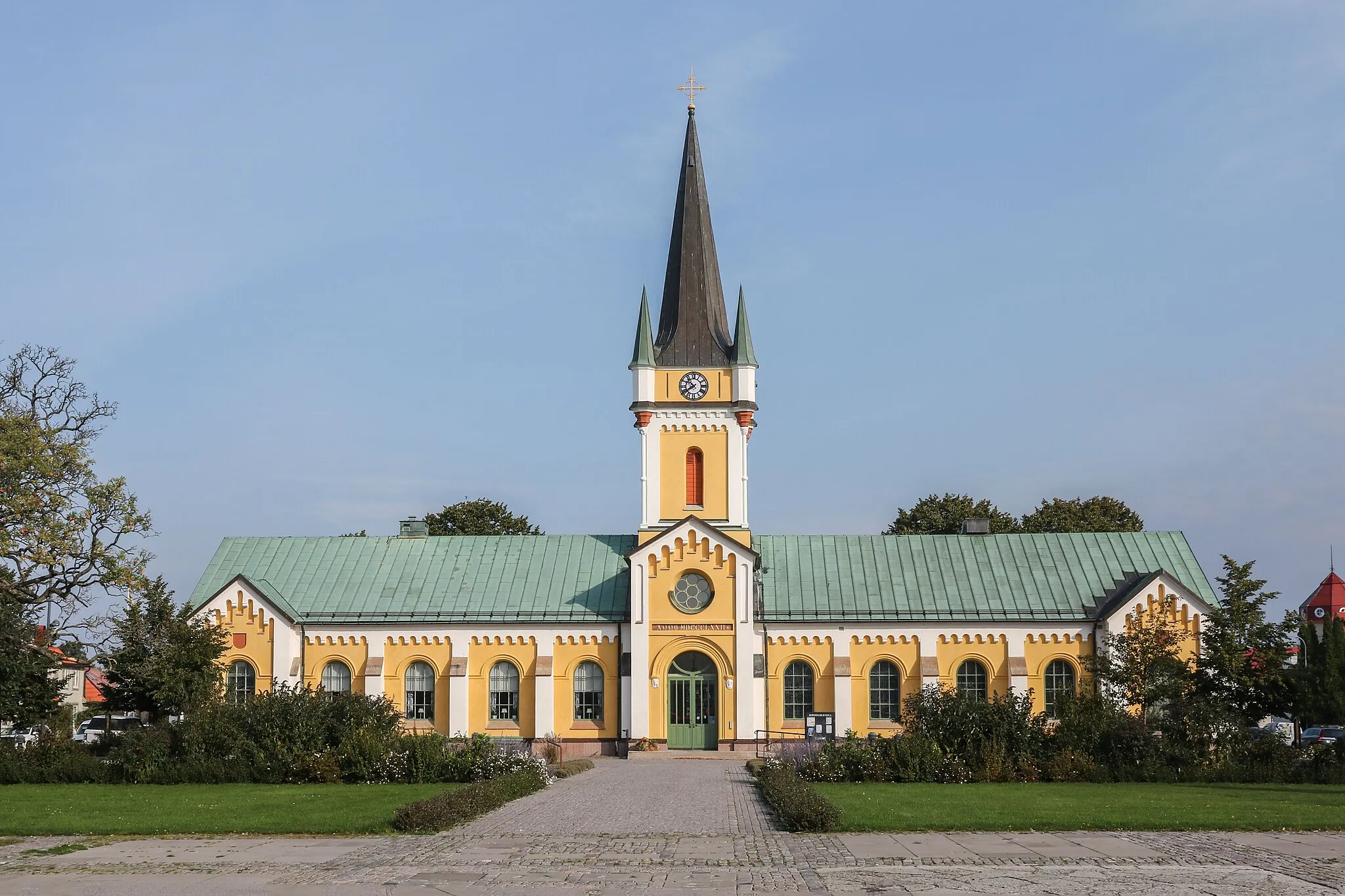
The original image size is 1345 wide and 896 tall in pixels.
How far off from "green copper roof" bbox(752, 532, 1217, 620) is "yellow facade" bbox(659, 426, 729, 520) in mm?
3296

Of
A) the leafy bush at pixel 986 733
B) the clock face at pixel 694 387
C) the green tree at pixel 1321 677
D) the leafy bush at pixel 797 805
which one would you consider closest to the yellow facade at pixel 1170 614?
the green tree at pixel 1321 677

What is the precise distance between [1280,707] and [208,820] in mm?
31359

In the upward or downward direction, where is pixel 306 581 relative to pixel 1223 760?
upward

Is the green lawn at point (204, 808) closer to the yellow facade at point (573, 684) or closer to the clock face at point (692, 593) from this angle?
the yellow facade at point (573, 684)

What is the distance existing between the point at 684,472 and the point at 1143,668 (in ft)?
60.1

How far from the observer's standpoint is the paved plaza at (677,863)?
1678 cm

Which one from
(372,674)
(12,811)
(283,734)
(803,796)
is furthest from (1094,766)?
(372,674)

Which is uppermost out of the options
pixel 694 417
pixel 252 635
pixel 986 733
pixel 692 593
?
pixel 694 417

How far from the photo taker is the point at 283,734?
112ft

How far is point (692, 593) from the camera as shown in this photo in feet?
168

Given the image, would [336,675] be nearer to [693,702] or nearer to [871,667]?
[693,702]

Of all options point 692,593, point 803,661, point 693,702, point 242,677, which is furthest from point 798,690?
point 242,677

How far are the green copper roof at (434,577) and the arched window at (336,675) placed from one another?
5.52ft

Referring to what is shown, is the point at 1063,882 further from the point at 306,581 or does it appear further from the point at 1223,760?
the point at 306,581
